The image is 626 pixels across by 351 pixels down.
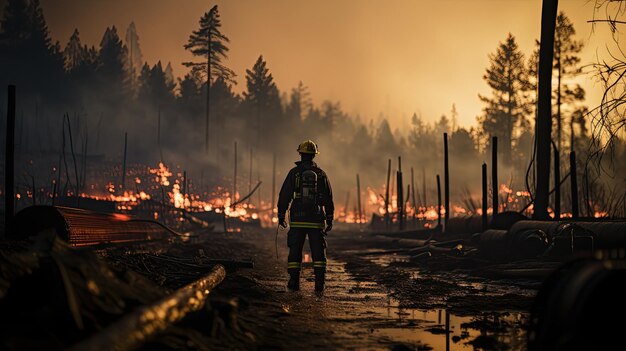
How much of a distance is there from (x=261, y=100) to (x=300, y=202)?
234 ft

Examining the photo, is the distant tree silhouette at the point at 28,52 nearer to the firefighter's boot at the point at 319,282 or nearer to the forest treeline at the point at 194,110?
the forest treeline at the point at 194,110

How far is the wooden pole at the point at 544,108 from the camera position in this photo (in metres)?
17.3

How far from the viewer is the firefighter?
10367 millimetres

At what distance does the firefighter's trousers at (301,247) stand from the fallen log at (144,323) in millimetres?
4757

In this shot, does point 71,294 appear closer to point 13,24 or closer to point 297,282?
point 297,282

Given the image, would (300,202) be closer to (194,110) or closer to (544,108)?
(544,108)

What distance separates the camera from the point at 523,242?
1465cm

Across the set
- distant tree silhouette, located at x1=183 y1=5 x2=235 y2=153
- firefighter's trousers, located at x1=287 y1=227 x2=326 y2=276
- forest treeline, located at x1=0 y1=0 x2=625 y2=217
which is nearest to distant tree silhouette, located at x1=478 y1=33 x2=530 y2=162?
forest treeline, located at x1=0 y1=0 x2=625 y2=217

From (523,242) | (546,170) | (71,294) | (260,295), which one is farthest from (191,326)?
(546,170)

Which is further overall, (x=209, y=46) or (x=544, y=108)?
(x=209, y=46)

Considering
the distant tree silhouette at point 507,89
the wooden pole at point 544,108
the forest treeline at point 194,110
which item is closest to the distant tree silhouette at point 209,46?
the forest treeline at point 194,110

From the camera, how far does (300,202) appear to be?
1084 centimetres

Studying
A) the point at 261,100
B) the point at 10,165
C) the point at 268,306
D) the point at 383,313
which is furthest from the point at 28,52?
the point at 383,313

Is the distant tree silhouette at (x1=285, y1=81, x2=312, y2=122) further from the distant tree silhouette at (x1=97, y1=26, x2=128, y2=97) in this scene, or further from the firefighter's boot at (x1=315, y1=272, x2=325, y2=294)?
the firefighter's boot at (x1=315, y1=272, x2=325, y2=294)
